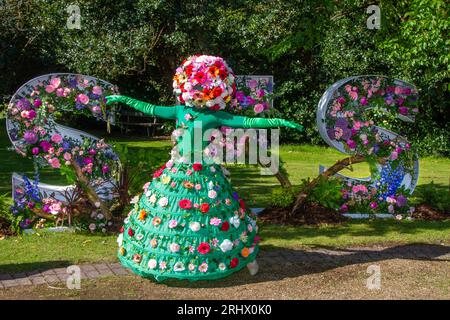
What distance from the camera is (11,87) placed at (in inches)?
776

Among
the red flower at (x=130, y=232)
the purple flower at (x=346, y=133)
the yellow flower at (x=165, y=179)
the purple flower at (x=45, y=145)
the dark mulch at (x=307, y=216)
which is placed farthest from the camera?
the dark mulch at (x=307, y=216)

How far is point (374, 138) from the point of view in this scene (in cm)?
855

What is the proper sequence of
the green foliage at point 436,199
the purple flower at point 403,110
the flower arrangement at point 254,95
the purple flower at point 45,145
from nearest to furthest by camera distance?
the purple flower at point 45,145 < the flower arrangement at point 254,95 < the purple flower at point 403,110 < the green foliage at point 436,199

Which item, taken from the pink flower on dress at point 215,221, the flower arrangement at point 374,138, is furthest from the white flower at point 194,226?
the flower arrangement at point 374,138

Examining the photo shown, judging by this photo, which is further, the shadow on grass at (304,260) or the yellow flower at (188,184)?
the shadow on grass at (304,260)

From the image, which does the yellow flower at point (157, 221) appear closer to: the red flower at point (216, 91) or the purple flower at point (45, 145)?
the red flower at point (216, 91)

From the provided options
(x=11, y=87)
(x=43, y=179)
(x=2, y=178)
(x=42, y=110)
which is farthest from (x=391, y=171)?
(x=11, y=87)

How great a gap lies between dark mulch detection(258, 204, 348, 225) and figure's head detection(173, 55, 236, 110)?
9.88 ft

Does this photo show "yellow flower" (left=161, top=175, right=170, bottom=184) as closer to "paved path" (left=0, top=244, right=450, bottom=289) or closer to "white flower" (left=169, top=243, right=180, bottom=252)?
"white flower" (left=169, top=243, right=180, bottom=252)

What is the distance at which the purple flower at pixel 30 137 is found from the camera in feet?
25.5

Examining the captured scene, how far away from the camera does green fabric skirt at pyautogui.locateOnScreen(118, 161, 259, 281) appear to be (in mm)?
5781

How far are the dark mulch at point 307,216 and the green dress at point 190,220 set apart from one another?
2531 mm

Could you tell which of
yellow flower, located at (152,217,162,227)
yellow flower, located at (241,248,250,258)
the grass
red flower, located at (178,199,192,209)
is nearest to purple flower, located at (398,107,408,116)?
the grass

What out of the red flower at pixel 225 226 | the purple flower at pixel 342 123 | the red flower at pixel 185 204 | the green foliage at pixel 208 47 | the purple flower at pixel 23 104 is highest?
the green foliage at pixel 208 47
